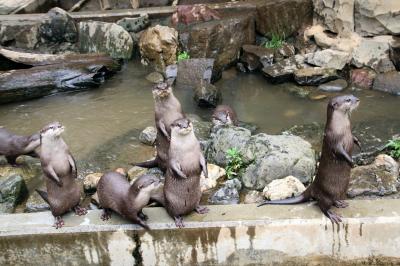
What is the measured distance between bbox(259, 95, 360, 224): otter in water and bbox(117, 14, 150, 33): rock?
6.90 metres

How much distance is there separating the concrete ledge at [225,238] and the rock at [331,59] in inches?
178

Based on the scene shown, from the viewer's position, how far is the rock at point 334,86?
26.9 ft

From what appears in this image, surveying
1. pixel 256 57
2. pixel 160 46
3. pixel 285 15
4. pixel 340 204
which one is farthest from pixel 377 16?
pixel 340 204

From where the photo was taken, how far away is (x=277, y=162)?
18.0ft

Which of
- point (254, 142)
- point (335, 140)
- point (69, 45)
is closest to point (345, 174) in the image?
point (335, 140)

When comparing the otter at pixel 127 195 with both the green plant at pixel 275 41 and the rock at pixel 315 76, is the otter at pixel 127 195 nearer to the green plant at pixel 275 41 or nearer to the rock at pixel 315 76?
the rock at pixel 315 76

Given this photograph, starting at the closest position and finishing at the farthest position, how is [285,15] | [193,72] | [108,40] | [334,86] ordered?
[334,86]
[193,72]
[285,15]
[108,40]

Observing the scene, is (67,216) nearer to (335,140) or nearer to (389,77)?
(335,140)

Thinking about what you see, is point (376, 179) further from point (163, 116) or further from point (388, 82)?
point (388, 82)

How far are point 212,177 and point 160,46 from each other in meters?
4.64

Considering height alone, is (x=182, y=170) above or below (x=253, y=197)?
above

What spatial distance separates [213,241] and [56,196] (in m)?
1.45

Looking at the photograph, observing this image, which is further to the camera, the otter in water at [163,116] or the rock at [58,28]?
the rock at [58,28]

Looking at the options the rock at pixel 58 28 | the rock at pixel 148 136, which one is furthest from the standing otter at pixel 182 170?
the rock at pixel 58 28
